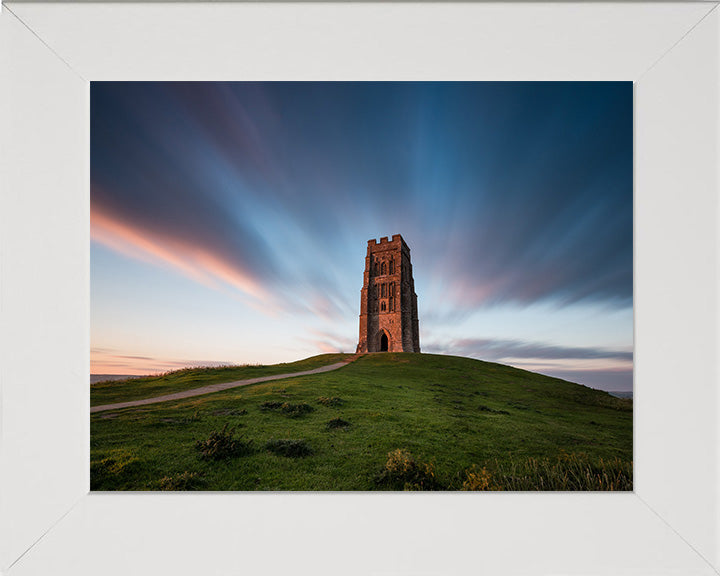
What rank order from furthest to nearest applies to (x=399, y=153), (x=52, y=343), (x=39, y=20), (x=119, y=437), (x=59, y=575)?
1. (x=399, y=153)
2. (x=119, y=437)
3. (x=52, y=343)
4. (x=39, y=20)
5. (x=59, y=575)

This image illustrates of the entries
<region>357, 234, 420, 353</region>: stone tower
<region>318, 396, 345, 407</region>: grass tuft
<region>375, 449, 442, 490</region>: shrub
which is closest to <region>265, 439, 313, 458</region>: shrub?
<region>375, 449, 442, 490</region>: shrub

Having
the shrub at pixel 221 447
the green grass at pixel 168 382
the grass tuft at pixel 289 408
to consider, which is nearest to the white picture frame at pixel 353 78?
the shrub at pixel 221 447

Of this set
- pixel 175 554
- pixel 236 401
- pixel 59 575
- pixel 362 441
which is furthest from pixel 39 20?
pixel 236 401

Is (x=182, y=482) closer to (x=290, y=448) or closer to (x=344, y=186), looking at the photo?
(x=290, y=448)

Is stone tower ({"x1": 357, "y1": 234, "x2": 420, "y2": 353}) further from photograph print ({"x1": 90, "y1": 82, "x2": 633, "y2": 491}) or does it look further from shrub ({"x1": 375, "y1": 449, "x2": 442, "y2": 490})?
shrub ({"x1": 375, "y1": 449, "x2": 442, "y2": 490})

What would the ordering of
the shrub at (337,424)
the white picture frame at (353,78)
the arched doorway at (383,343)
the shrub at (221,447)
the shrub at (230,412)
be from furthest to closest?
the arched doorway at (383,343) → the shrub at (230,412) → the shrub at (337,424) → the shrub at (221,447) → the white picture frame at (353,78)

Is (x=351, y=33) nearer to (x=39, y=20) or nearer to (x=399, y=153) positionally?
(x=39, y=20)

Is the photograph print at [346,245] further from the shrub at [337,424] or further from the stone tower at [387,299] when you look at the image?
the stone tower at [387,299]
